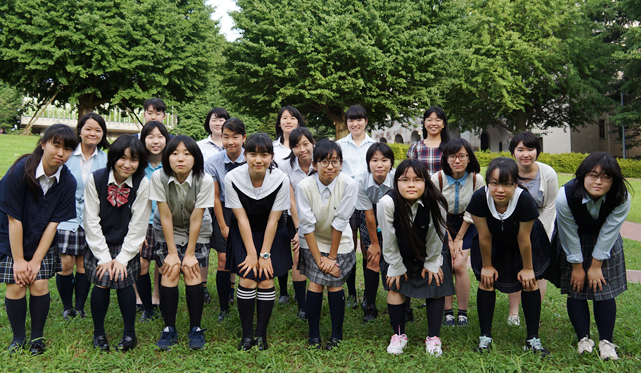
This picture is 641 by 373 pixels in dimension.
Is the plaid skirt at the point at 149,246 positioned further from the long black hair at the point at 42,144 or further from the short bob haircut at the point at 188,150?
the long black hair at the point at 42,144

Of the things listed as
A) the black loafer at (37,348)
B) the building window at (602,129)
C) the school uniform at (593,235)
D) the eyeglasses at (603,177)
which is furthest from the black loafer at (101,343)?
the building window at (602,129)

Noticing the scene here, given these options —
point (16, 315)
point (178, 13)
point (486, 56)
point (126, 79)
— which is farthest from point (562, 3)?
point (16, 315)

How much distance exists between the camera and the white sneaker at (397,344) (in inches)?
131

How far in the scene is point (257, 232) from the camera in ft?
11.7

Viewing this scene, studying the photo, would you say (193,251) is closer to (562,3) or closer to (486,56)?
(486,56)

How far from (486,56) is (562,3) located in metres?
4.74

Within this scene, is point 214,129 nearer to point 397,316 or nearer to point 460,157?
point 460,157

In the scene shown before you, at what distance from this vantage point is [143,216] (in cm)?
337

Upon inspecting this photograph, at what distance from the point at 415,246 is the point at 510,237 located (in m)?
0.73

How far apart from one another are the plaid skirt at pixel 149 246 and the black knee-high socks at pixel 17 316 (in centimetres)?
91

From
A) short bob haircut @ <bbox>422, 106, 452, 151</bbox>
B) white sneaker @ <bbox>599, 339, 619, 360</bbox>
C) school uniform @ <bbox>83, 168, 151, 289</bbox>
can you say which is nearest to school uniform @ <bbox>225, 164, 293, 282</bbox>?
school uniform @ <bbox>83, 168, 151, 289</bbox>

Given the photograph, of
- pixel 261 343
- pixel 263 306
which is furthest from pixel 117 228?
pixel 261 343

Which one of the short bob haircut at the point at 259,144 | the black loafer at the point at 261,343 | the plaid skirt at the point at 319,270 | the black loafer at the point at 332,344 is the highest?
the short bob haircut at the point at 259,144

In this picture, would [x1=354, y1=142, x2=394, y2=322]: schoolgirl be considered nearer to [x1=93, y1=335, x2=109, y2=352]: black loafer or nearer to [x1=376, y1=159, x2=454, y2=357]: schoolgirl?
[x1=376, y1=159, x2=454, y2=357]: schoolgirl
